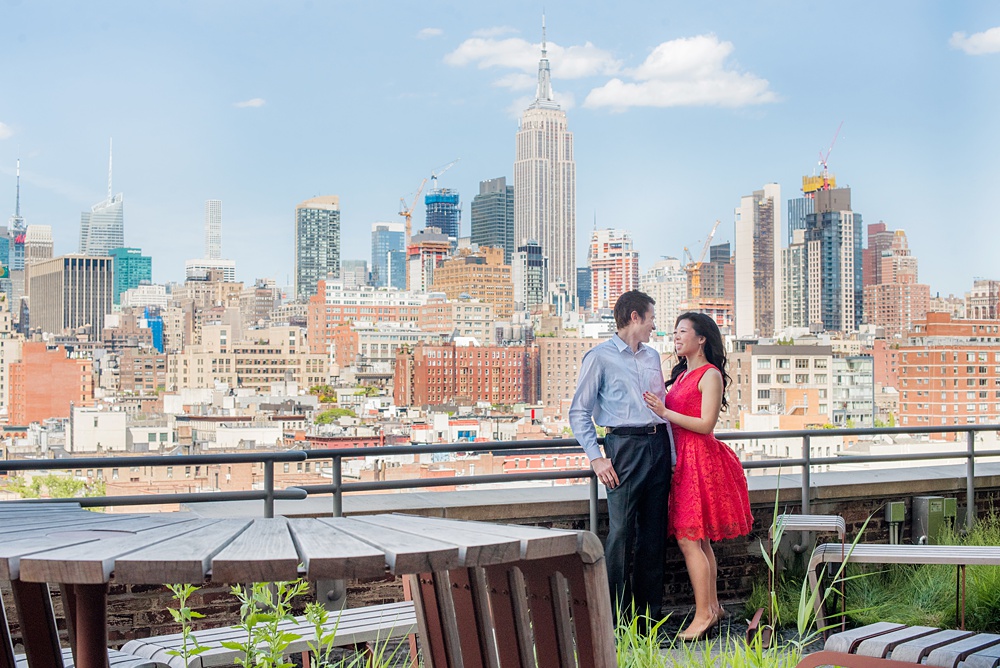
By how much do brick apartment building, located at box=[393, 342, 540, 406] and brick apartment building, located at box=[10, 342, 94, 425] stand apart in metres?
31.8

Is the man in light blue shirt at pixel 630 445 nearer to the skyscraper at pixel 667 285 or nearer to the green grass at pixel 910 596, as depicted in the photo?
the green grass at pixel 910 596

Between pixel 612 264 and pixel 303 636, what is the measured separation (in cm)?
15076

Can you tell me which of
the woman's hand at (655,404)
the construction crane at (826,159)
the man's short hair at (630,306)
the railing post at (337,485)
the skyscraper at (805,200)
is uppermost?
the construction crane at (826,159)

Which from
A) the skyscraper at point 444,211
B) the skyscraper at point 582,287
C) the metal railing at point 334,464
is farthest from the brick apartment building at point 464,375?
the metal railing at point 334,464

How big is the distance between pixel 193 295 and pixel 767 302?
7697 cm

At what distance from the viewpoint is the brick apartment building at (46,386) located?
100312 mm

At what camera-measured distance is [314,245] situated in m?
154

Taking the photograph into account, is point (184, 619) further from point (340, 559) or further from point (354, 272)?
point (354, 272)

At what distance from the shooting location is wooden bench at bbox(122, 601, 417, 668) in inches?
101

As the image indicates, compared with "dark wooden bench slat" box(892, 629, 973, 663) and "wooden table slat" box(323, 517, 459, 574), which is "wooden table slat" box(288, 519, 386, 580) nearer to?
"wooden table slat" box(323, 517, 459, 574)

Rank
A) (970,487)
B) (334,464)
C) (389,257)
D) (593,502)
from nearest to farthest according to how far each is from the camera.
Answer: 1. (334,464)
2. (593,502)
3. (970,487)
4. (389,257)

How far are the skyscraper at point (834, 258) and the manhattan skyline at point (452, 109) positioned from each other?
3295mm

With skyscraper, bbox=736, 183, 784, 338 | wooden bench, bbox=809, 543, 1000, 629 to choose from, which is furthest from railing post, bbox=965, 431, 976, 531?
skyscraper, bbox=736, 183, 784, 338

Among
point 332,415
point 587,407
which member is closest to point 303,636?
point 587,407
